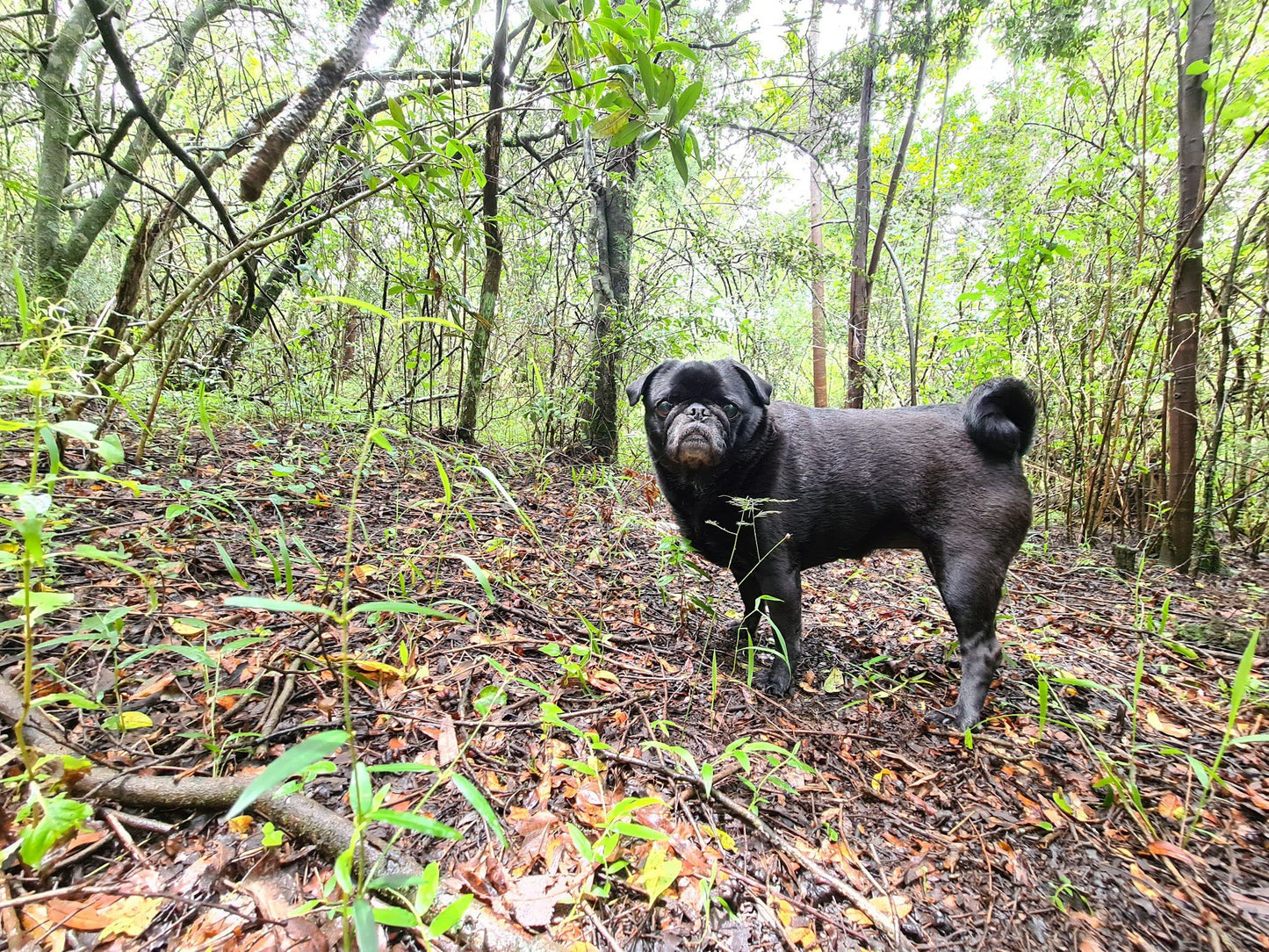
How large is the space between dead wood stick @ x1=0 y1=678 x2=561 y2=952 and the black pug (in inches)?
69.7

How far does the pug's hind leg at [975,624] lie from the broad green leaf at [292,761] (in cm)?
268

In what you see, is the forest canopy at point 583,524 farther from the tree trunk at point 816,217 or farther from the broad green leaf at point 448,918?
the tree trunk at point 816,217

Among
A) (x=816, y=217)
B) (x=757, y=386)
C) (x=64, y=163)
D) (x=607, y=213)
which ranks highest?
(x=816, y=217)

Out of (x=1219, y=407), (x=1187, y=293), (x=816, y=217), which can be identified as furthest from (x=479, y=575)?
(x=816, y=217)

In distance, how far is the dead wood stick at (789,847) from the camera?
1.42 meters

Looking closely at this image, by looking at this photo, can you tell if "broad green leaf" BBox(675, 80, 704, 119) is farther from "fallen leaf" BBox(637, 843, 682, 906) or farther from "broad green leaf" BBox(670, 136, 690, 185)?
"fallen leaf" BBox(637, 843, 682, 906)

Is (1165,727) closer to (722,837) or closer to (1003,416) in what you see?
(1003,416)

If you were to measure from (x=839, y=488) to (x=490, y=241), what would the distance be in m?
3.57

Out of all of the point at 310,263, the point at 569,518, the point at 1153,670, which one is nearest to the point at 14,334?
the point at 310,263

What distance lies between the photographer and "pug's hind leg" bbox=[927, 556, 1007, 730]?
251 cm

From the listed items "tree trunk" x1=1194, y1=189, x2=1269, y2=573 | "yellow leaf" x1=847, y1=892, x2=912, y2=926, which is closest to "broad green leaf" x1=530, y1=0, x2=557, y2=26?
"yellow leaf" x1=847, y1=892, x2=912, y2=926

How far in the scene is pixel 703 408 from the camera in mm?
2770

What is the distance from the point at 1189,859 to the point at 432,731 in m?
2.58

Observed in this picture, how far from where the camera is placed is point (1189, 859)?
168 cm
